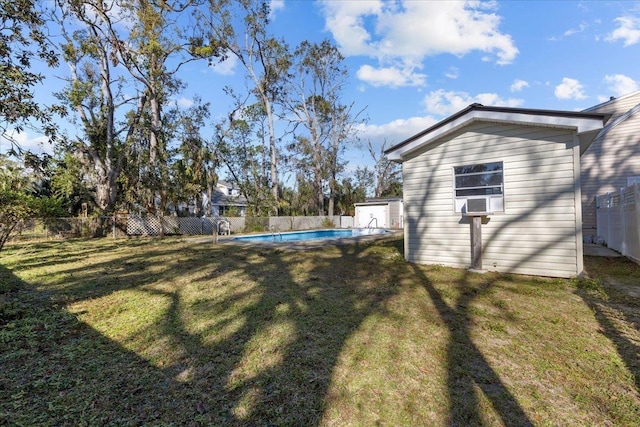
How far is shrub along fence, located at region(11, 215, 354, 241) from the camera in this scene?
14.5 m

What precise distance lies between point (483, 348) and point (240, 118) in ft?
92.1

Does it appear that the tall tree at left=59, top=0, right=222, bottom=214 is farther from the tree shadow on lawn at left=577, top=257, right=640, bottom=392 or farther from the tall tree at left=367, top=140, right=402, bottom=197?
the tall tree at left=367, top=140, right=402, bottom=197

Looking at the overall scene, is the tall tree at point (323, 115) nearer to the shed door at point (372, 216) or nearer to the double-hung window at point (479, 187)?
the shed door at point (372, 216)

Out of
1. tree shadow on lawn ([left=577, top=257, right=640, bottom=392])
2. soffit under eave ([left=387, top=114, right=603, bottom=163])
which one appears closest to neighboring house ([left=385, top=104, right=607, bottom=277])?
soffit under eave ([left=387, top=114, right=603, bottom=163])

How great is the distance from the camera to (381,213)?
2484cm

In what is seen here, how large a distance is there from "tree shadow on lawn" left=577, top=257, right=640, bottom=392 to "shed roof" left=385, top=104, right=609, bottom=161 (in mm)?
2650

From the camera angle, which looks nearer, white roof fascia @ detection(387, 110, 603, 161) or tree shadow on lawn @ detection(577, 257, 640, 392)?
tree shadow on lawn @ detection(577, 257, 640, 392)

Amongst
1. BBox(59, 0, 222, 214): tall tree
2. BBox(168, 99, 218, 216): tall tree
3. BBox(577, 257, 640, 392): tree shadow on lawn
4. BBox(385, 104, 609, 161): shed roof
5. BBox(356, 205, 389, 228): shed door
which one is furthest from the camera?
BBox(356, 205, 389, 228): shed door

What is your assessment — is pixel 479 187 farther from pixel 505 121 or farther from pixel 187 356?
pixel 187 356

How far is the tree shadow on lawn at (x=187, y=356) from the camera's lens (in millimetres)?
2039

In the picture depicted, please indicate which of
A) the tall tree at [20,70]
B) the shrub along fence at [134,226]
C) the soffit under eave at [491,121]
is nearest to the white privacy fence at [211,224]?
the shrub along fence at [134,226]

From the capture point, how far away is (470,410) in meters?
2.02

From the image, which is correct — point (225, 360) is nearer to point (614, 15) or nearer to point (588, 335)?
point (588, 335)

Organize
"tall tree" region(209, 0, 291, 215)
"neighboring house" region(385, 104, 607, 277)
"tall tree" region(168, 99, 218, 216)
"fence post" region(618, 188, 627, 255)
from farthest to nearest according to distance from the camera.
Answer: "tall tree" region(209, 0, 291, 215) < "tall tree" region(168, 99, 218, 216) < "fence post" region(618, 188, 627, 255) < "neighboring house" region(385, 104, 607, 277)
